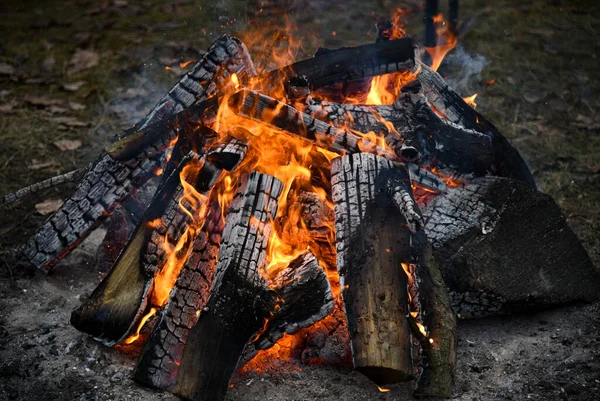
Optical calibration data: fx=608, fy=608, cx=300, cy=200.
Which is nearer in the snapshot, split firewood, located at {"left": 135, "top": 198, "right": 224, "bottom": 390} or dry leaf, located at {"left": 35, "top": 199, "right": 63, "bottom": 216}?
split firewood, located at {"left": 135, "top": 198, "right": 224, "bottom": 390}

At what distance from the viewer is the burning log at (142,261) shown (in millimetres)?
2857

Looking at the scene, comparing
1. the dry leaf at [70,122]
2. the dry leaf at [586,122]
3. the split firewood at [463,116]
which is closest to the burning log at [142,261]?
the split firewood at [463,116]

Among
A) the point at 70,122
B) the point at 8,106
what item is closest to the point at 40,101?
the point at 8,106

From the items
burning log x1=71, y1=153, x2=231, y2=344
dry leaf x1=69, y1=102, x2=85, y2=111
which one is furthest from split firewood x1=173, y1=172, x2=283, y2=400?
dry leaf x1=69, y1=102, x2=85, y2=111

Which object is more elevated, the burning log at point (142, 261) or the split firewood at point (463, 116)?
the split firewood at point (463, 116)

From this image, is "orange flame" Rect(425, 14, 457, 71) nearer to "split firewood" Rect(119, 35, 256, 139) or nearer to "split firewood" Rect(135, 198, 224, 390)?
"split firewood" Rect(119, 35, 256, 139)

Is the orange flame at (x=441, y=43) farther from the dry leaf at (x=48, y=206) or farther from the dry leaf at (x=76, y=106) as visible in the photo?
the dry leaf at (x=76, y=106)

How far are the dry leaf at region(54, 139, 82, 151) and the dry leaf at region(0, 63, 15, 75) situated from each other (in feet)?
4.50

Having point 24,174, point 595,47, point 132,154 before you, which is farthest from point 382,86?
point 595,47

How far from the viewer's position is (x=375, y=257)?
280 cm

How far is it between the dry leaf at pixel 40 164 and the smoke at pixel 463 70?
3.65 meters

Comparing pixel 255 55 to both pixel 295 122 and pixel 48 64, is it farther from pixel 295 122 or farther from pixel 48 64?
pixel 295 122

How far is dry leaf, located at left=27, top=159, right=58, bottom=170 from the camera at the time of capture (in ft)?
16.3

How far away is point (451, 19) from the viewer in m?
5.89
